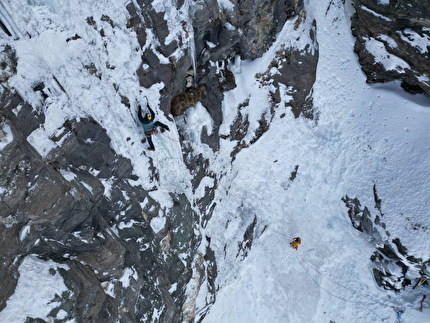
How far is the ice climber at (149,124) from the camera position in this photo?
25.8ft

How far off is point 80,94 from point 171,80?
2963 mm

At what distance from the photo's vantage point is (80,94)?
7.13 metres

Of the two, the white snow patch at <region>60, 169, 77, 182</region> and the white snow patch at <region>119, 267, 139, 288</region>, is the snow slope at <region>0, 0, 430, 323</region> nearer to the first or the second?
the white snow patch at <region>119, 267, 139, 288</region>

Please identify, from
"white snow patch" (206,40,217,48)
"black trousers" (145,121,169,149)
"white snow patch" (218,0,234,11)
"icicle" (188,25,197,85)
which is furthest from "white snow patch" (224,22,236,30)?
"black trousers" (145,121,169,149)

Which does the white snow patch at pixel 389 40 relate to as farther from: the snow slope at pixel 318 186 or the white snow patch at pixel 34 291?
the white snow patch at pixel 34 291

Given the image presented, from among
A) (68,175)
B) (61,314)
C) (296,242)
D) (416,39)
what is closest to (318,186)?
Answer: (296,242)

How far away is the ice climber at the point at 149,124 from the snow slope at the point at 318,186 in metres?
0.73

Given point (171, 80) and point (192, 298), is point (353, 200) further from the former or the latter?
point (171, 80)

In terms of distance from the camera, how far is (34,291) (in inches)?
230

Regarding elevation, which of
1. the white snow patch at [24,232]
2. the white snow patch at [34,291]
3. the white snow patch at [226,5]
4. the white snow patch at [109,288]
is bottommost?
the white snow patch at [109,288]

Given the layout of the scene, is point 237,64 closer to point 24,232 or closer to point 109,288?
point 109,288

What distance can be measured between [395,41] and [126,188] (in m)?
13.8

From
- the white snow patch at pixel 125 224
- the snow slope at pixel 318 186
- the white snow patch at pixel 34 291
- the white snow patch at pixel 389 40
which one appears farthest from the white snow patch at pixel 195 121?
the white snow patch at pixel 389 40

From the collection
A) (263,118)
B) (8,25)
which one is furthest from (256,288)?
(8,25)
